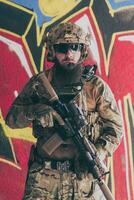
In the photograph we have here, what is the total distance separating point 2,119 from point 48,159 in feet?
5.03

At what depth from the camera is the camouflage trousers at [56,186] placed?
3914mm

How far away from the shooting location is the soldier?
153 inches

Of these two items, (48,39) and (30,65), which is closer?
(48,39)

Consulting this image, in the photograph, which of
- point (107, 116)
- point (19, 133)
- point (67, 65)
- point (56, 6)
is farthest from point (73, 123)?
point (56, 6)

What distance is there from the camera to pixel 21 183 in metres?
5.41

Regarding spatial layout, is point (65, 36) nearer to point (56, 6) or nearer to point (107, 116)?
point (107, 116)

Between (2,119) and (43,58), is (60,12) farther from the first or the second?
(2,119)

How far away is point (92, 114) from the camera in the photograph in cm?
397

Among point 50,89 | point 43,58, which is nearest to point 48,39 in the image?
point 50,89

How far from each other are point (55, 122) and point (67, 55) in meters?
0.40

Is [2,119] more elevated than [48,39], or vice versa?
[48,39]

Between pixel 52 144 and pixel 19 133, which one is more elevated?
pixel 52 144

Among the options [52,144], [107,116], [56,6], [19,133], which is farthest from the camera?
[56,6]

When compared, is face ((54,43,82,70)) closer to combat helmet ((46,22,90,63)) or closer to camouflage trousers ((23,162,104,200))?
combat helmet ((46,22,90,63))
